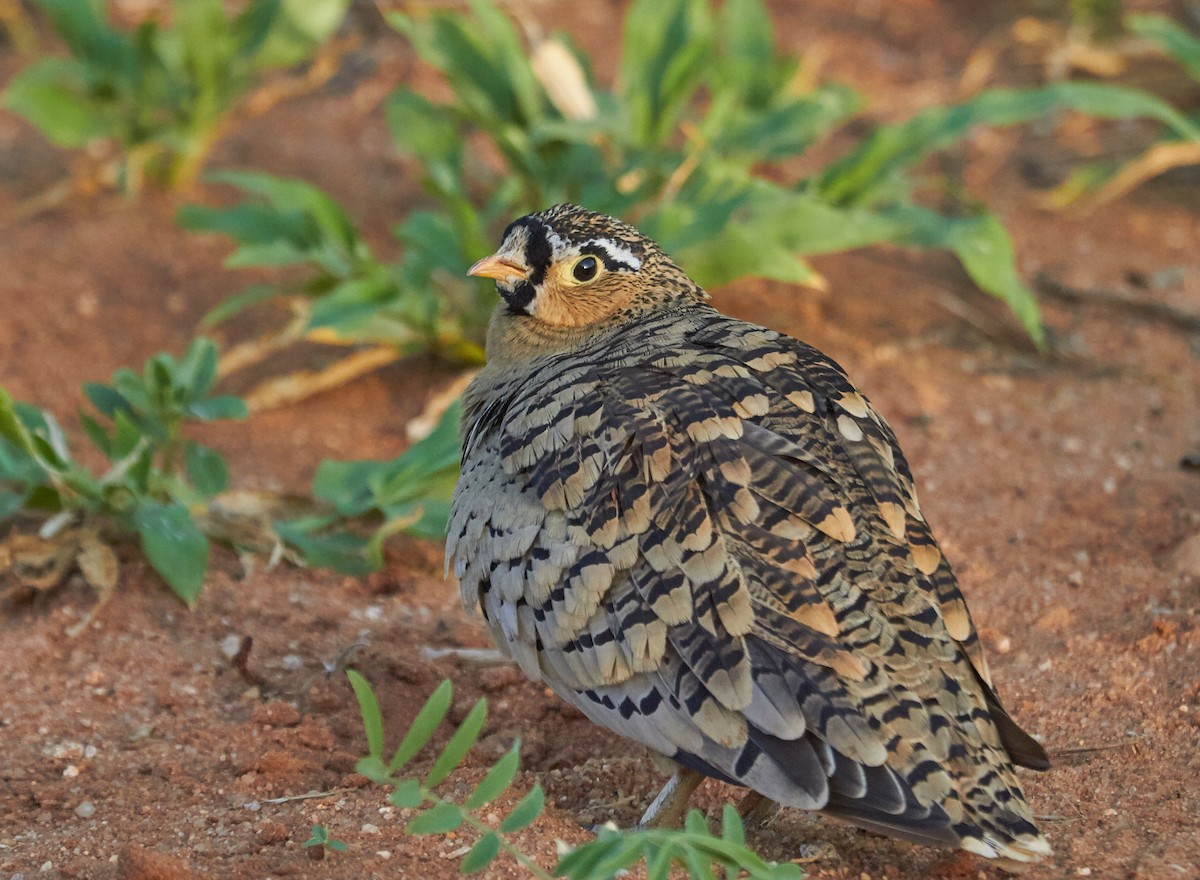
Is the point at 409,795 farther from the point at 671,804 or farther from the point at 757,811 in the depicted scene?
the point at 757,811

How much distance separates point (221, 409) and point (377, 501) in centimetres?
67

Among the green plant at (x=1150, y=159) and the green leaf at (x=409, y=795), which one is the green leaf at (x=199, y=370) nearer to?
the green leaf at (x=409, y=795)

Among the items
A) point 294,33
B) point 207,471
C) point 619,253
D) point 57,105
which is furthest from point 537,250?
point 57,105

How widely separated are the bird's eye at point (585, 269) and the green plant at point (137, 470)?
1.35 metres

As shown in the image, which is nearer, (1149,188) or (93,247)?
(93,247)

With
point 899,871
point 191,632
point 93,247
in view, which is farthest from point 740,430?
point 93,247

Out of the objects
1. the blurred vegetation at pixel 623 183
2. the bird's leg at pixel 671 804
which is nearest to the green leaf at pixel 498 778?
the bird's leg at pixel 671 804

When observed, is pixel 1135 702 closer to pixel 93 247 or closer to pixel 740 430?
pixel 740 430

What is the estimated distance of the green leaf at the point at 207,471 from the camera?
536 centimetres

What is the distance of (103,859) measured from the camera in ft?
12.0

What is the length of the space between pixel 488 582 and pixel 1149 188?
20.4 feet

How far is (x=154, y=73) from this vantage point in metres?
7.77

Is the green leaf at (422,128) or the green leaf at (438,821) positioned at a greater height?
the green leaf at (422,128)

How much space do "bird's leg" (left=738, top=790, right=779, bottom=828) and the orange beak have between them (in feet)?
6.08
